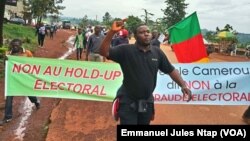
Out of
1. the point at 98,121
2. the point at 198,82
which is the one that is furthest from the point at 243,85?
the point at 98,121

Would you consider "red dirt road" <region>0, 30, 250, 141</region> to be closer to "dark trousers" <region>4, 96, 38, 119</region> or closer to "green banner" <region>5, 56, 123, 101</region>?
"dark trousers" <region>4, 96, 38, 119</region>

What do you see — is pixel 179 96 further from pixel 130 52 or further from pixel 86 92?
pixel 130 52

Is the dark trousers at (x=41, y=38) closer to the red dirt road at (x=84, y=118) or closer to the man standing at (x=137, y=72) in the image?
the red dirt road at (x=84, y=118)

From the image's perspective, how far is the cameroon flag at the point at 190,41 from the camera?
10.8 metres

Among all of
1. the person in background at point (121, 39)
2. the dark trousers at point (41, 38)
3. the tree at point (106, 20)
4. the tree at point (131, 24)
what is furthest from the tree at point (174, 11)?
the person in background at point (121, 39)

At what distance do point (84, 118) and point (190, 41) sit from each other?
3288 millimetres

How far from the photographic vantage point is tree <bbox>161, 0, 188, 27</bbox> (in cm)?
10756

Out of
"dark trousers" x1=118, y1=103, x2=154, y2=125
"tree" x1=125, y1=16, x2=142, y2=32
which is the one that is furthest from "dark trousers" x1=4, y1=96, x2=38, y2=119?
"dark trousers" x1=118, y1=103, x2=154, y2=125

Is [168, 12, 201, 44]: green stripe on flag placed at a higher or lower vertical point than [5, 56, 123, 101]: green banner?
higher

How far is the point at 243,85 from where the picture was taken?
897 cm

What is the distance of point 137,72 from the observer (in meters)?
5.36

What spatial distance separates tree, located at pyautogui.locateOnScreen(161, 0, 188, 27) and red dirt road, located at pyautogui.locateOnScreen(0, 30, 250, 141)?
9734 centimetres

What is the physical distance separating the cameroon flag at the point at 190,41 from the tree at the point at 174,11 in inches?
3814

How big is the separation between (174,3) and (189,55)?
328 feet
